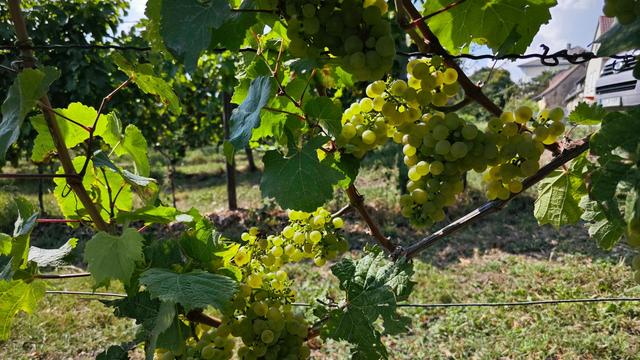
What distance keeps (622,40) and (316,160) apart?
50 cm

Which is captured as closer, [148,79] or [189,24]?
[189,24]

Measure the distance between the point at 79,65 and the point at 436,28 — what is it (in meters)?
6.41

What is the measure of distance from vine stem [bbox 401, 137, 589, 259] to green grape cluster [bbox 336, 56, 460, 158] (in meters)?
0.23

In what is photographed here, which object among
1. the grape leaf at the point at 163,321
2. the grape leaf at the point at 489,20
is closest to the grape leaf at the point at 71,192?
the grape leaf at the point at 163,321

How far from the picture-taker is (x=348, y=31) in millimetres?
708

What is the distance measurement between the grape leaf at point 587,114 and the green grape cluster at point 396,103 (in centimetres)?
33

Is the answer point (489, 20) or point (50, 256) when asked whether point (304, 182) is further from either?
point (50, 256)

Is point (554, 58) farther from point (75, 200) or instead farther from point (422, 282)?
point (422, 282)

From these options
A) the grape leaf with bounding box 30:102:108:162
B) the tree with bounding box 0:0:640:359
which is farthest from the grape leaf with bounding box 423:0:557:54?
the grape leaf with bounding box 30:102:108:162

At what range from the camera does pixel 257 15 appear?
794 millimetres

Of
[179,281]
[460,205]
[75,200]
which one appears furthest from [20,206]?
[460,205]

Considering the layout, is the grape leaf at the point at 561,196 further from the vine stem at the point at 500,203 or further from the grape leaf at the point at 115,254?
the grape leaf at the point at 115,254

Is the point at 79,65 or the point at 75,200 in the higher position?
the point at 79,65

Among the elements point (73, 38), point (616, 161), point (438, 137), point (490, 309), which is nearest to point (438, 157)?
point (438, 137)
